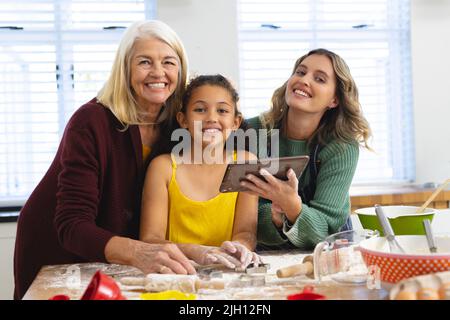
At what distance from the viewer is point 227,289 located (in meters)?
1.12

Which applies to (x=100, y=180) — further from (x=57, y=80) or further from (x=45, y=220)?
(x=57, y=80)

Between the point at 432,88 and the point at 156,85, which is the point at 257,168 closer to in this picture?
the point at 156,85

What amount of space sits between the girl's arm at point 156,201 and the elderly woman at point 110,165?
33 millimetres

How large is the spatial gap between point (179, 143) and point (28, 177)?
185cm

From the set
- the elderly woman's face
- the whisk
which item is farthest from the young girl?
the whisk

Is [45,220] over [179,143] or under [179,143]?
under

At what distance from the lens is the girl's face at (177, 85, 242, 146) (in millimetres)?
1671

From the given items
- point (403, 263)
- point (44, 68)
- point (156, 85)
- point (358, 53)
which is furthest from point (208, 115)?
point (358, 53)

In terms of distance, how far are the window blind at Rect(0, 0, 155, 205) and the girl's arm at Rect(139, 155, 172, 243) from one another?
183 centimetres

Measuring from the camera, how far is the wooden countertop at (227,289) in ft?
3.50

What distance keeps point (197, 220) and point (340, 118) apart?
0.62 m

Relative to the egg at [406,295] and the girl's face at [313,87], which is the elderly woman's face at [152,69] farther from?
the egg at [406,295]
